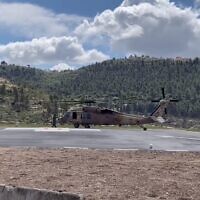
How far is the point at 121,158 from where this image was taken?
14.6 m

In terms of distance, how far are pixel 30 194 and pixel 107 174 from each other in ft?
9.16

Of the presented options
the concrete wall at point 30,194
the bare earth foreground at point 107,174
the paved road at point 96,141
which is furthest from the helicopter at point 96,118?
the concrete wall at point 30,194

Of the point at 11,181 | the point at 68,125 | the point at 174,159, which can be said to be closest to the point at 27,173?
the point at 11,181

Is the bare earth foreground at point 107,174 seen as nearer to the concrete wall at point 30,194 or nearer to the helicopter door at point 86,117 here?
the concrete wall at point 30,194

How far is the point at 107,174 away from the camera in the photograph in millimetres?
11570

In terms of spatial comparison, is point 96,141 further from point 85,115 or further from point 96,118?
point 96,118

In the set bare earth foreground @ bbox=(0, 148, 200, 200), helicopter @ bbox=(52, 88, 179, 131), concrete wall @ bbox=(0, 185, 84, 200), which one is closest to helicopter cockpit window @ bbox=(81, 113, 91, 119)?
helicopter @ bbox=(52, 88, 179, 131)

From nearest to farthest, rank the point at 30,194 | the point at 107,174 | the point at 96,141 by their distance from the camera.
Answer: the point at 30,194 → the point at 107,174 → the point at 96,141

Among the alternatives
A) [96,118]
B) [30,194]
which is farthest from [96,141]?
[96,118]

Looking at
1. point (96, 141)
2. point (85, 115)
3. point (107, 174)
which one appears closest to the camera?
point (107, 174)

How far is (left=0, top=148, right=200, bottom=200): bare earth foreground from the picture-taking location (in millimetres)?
9789

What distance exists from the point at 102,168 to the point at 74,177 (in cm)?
138

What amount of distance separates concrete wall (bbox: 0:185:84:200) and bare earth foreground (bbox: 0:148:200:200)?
64 centimetres

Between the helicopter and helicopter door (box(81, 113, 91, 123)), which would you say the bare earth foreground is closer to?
helicopter door (box(81, 113, 91, 123))
